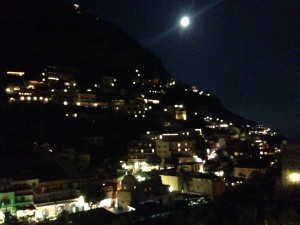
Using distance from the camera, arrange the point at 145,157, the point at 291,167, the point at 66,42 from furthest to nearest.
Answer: the point at 66,42 < the point at 145,157 < the point at 291,167

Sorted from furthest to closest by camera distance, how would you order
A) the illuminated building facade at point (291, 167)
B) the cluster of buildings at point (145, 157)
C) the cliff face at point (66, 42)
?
the cliff face at point (66, 42) → the cluster of buildings at point (145, 157) → the illuminated building facade at point (291, 167)

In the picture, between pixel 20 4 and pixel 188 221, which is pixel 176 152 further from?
pixel 20 4

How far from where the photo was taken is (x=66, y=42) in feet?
177

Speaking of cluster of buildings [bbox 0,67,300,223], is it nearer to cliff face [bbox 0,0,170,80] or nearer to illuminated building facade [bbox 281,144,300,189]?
illuminated building facade [bbox 281,144,300,189]

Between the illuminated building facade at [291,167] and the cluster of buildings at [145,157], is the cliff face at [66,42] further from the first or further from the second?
the illuminated building facade at [291,167]

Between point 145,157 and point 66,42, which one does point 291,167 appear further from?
point 66,42

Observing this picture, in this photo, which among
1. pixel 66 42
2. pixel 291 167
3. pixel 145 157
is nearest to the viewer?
pixel 291 167

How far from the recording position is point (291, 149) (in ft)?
38.2

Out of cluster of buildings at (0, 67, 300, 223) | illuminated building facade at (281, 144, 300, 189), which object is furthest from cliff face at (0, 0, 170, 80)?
illuminated building facade at (281, 144, 300, 189)

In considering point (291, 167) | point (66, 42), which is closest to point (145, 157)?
point (291, 167)

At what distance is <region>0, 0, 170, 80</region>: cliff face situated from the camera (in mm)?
45241

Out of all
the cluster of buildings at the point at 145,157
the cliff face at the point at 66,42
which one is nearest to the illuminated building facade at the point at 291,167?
the cluster of buildings at the point at 145,157

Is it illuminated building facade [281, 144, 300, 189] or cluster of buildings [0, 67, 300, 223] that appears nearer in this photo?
illuminated building facade [281, 144, 300, 189]

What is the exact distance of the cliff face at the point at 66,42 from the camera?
45241 millimetres
